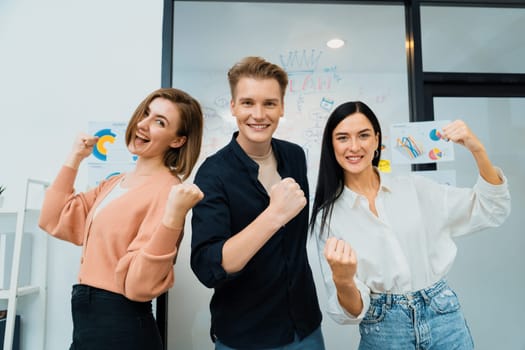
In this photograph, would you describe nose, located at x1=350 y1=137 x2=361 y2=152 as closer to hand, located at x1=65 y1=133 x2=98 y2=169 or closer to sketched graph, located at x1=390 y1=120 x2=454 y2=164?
sketched graph, located at x1=390 y1=120 x2=454 y2=164

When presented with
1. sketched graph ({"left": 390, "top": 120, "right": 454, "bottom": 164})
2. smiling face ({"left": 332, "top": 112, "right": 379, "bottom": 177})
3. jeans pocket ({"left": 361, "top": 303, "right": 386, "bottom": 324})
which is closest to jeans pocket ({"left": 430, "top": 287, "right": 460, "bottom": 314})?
jeans pocket ({"left": 361, "top": 303, "right": 386, "bottom": 324})

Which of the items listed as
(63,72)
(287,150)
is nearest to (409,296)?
(287,150)

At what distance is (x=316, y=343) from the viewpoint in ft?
3.48

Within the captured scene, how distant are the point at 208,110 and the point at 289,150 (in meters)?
0.67

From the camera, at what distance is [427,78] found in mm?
1849

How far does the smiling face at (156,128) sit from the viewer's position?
3.74 feet

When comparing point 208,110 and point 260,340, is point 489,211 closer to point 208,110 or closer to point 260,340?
point 260,340

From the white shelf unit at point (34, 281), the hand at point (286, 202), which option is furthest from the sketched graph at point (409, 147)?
the white shelf unit at point (34, 281)

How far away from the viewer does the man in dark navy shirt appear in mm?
988

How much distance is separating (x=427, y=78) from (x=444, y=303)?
120cm

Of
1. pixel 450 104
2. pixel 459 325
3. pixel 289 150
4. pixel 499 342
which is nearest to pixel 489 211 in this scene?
pixel 459 325

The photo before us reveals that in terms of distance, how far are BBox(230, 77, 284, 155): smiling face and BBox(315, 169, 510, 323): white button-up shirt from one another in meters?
0.34

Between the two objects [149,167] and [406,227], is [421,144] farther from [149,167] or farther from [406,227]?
[149,167]

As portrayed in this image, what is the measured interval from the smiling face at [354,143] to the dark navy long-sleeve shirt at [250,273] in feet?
0.81
